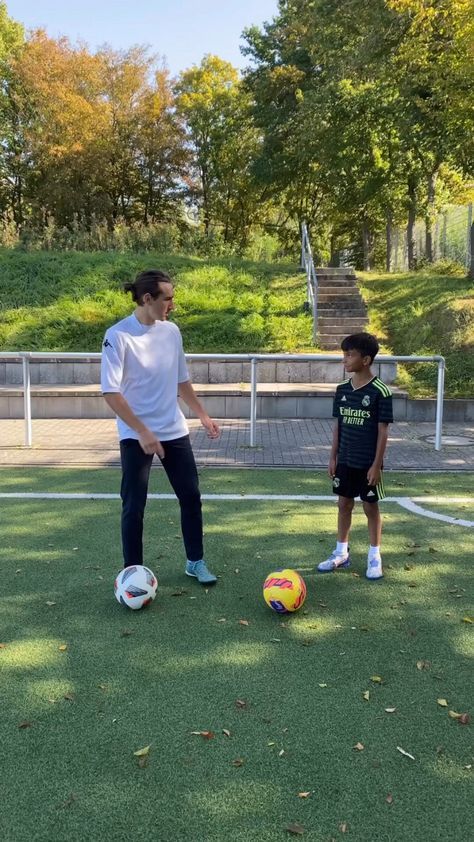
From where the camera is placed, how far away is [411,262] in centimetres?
2205

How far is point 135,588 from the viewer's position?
151 inches

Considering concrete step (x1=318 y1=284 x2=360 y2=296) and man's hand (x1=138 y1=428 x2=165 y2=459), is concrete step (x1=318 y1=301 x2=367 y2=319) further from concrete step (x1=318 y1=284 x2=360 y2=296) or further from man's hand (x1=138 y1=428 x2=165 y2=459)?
man's hand (x1=138 y1=428 x2=165 y2=459)

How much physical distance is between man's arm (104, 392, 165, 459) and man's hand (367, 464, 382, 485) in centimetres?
130

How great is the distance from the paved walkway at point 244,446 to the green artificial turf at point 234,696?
2871 millimetres

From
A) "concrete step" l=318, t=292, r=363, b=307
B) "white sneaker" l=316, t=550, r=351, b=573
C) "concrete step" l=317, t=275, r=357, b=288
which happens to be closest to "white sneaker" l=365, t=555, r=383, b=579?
"white sneaker" l=316, t=550, r=351, b=573

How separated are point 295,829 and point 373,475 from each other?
2.20 metres

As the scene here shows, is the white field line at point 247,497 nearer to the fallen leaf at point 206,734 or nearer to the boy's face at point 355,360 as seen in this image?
the boy's face at point 355,360

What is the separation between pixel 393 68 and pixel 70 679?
14587 millimetres

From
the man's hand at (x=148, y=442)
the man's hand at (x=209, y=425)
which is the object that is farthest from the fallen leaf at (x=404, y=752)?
the man's hand at (x=209, y=425)

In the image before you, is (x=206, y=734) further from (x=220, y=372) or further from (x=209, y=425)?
(x=220, y=372)

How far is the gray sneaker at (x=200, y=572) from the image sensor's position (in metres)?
4.23

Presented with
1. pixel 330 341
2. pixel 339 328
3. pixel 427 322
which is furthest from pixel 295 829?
pixel 427 322

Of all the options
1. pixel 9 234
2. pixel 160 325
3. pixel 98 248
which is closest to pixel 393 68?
pixel 98 248

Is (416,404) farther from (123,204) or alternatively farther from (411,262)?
(123,204)
